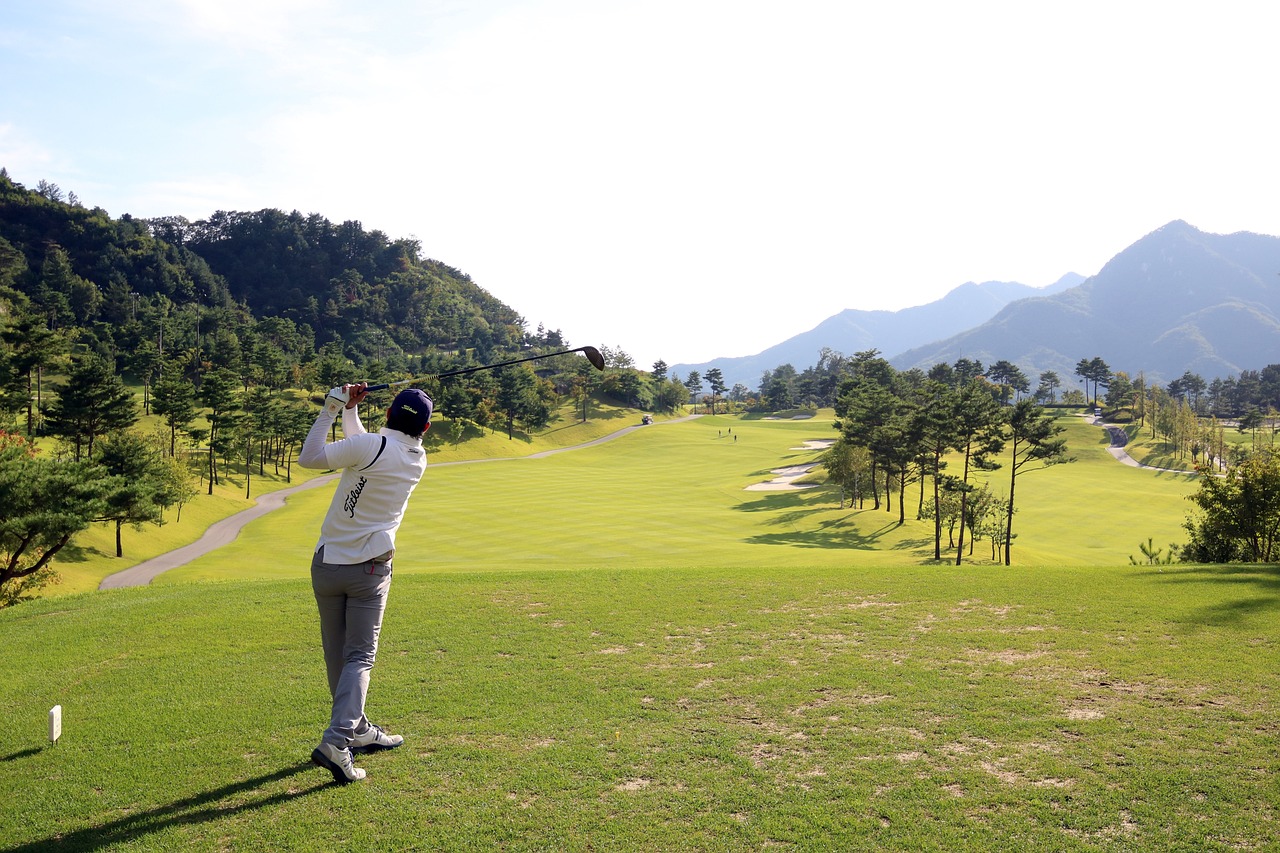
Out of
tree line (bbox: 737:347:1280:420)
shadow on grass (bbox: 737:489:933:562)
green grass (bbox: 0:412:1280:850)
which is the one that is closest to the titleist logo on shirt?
green grass (bbox: 0:412:1280:850)

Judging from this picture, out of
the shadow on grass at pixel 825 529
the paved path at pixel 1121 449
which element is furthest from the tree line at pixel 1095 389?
the shadow on grass at pixel 825 529

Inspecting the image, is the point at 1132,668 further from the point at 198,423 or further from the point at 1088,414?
the point at 1088,414

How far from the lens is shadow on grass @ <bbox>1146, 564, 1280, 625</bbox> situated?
11.6 m

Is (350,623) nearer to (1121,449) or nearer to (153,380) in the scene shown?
(153,380)

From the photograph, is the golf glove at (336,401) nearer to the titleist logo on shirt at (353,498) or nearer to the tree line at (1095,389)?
the titleist logo on shirt at (353,498)

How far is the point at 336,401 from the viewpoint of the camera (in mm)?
6629

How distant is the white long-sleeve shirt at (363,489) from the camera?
249 inches

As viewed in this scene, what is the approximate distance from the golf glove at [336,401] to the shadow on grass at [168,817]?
3241 millimetres

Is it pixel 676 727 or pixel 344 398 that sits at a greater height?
pixel 344 398

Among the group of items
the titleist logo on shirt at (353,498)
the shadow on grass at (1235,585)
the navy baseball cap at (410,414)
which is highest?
the navy baseball cap at (410,414)

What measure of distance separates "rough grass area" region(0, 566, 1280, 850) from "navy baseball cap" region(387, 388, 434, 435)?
306 centimetres

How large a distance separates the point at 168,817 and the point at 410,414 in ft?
12.1

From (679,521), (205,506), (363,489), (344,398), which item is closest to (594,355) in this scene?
(344,398)

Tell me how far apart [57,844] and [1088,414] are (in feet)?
527
